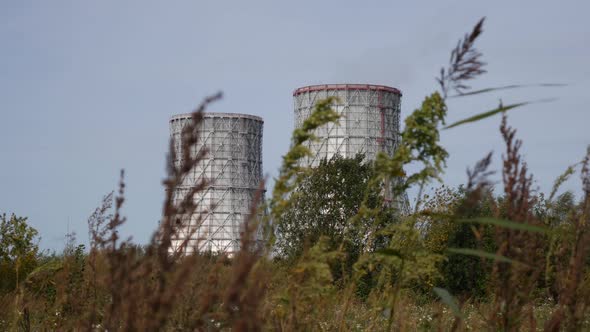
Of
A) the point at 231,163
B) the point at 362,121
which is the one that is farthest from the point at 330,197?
the point at 231,163

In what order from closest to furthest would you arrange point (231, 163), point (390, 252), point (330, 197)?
point (390, 252) < point (330, 197) < point (231, 163)

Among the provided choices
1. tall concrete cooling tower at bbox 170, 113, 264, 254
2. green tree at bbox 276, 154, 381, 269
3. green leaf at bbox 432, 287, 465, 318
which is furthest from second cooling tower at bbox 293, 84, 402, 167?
green leaf at bbox 432, 287, 465, 318

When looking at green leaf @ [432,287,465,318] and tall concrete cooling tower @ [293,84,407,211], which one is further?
tall concrete cooling tower @ [293,84,407,211]

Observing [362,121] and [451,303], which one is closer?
[451,303]

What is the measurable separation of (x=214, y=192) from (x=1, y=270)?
1462 inches

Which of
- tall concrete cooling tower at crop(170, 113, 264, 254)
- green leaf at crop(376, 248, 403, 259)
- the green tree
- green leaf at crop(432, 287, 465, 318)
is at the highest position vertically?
tall concrete cooling tower at crop(170, 113, 264, 254)

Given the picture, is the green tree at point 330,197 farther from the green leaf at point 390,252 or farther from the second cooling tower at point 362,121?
the green leaf at point 390,252

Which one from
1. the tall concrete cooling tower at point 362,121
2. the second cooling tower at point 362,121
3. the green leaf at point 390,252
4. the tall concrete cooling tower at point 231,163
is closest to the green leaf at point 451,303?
the green leaf at point 390,252

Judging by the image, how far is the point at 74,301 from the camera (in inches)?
105

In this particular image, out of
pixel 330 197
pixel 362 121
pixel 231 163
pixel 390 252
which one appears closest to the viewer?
pixel 390 252

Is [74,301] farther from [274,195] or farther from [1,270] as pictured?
[1,270]

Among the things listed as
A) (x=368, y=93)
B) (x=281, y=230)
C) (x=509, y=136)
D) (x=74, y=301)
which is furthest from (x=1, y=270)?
(x=368, y=93)

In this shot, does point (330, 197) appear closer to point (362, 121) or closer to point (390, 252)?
point (362, 121)

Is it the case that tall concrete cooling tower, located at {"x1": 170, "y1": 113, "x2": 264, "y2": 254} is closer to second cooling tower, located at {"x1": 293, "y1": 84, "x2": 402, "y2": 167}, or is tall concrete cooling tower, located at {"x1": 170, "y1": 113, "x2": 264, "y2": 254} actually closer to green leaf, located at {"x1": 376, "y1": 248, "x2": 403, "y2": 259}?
second cooling tower, located at {"x1": 293, "y1": 84, "x2": 402, "y2": 167}
